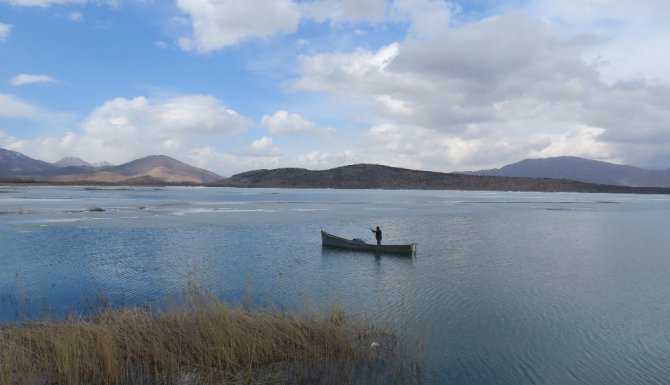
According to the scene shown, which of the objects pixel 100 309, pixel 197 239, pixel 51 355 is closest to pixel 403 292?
pixel 100 309

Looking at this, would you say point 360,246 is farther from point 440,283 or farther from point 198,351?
point 198,351

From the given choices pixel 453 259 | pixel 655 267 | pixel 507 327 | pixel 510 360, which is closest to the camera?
pixel 510 360

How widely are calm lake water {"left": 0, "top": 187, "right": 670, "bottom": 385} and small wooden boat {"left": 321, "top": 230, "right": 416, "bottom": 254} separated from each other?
3.03 ft

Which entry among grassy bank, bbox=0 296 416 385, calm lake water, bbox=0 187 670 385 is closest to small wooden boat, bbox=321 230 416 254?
calm lake water, bbox=0 187 670 385

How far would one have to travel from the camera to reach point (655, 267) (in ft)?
83.3

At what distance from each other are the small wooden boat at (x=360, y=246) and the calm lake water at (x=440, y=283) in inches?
36.3

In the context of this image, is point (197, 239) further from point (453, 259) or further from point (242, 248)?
point (453, 259)

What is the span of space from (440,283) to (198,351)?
502 inches

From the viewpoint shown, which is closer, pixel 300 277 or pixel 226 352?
pixel 226 352

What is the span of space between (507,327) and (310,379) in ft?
24.3

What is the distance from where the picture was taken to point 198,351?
10.7 meters

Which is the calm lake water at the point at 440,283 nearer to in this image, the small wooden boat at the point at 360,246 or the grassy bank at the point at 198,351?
the small wooden boat at the point at 360,246

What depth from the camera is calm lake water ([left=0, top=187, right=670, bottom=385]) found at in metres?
12.7

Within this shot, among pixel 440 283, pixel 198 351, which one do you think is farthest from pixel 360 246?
pixel 198 351
